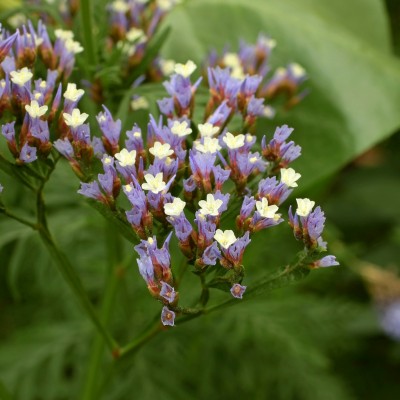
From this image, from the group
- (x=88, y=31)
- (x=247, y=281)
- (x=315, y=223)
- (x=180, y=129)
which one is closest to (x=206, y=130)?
(x=180, y=129)

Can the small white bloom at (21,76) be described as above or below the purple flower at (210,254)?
above

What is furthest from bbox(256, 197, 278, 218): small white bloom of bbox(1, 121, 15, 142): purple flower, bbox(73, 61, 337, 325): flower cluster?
bbox(1, 121, 15, 142): purple flower

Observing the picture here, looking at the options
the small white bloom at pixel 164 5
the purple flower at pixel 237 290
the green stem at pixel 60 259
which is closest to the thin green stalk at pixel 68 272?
the green stem at pixel 60 259

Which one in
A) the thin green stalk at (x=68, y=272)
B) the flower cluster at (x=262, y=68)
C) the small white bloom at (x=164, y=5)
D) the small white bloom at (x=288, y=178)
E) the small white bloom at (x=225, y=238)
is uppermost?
the small white bloom at (x=288, y=178)

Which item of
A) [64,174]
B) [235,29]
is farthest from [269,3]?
[64,174]

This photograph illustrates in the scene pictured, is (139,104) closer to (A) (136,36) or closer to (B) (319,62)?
(A) (136,36)

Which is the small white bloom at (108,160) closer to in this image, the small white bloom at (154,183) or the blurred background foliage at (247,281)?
the small white bloom at (154,183)

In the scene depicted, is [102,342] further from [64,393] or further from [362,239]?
[362,239]
